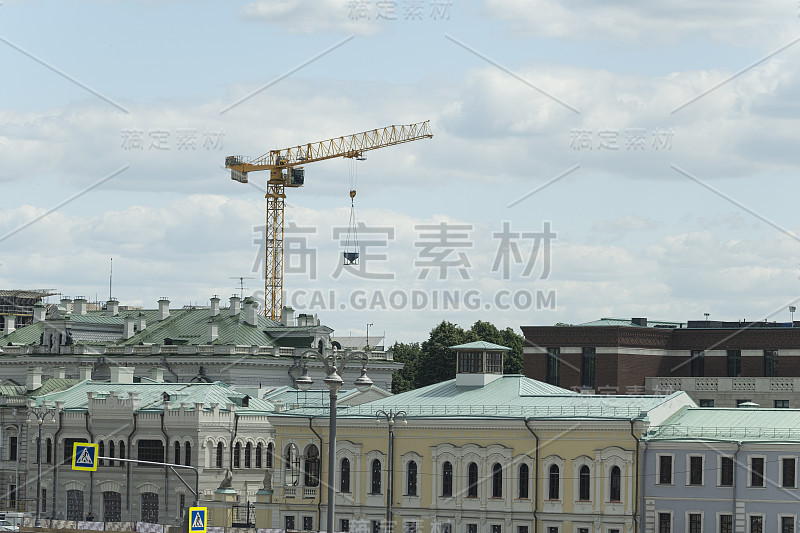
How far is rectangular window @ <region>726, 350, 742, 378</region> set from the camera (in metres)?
122

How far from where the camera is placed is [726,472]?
83.5 metres

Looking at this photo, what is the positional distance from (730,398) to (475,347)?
93.1ft

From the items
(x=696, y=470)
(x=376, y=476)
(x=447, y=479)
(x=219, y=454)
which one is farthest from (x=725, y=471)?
(x=219, y=454)

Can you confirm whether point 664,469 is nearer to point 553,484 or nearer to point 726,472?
point 726,472

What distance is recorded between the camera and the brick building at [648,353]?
119 metres

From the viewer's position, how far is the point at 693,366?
123 metres

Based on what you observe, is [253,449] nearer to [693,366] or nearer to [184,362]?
[184,362]

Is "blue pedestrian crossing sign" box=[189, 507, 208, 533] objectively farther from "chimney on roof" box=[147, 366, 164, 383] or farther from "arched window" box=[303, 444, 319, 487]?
"chimney on roof" box=[147, 366, 164, 383]

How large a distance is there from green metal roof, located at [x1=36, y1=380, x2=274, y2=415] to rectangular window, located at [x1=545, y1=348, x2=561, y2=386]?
906 inches

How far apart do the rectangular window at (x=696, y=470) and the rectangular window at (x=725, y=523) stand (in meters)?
2.00

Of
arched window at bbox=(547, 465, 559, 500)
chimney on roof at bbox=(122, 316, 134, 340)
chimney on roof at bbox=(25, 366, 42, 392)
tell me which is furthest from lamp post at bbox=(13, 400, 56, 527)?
arched window at bbox=(547, 465, 559, 500)

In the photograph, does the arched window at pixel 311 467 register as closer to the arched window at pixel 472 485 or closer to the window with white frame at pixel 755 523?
the arched window at pixel 472 485

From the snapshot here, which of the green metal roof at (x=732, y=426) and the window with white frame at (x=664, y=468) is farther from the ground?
the green metal roof at (x=732, y=426)

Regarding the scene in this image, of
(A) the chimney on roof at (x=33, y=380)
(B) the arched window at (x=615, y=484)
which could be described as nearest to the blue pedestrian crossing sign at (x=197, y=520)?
(B) the arched window at (x=615, y=484)
